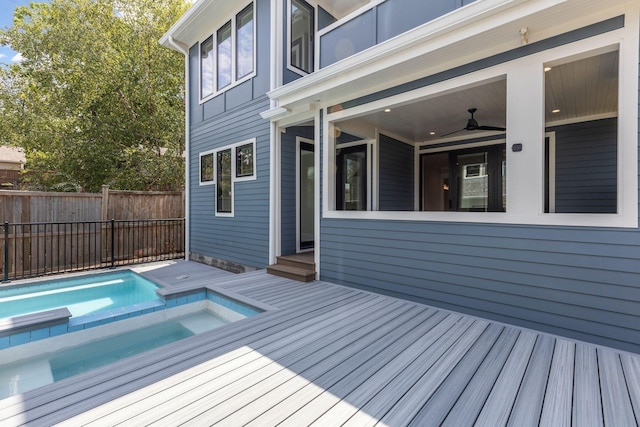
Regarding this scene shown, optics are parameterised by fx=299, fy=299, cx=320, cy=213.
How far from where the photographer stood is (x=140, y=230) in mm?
7609

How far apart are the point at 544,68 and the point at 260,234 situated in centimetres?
459

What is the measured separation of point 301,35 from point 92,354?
588 cm

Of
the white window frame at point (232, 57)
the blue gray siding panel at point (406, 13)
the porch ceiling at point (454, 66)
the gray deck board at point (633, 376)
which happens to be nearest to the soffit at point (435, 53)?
the porch ceiling at point (454, 66)

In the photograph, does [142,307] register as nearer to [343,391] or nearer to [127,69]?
[343,391]

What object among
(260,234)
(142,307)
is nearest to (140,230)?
(260,234)

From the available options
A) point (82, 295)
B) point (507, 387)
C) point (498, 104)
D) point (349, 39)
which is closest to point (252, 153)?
point (349, 39)

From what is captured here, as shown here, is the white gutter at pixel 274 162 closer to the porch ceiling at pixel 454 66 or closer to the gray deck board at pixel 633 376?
the porch ceiling at pixel 454 66

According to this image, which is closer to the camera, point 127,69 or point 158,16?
point 127,69

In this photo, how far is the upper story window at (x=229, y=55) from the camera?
233 inches

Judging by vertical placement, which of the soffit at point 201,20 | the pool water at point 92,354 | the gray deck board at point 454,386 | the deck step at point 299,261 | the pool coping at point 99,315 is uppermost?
the soffit at point 201,20

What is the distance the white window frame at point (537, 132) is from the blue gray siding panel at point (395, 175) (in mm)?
2442

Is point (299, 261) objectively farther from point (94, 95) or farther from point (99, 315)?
point (94, 95)

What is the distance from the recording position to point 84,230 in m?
6.65

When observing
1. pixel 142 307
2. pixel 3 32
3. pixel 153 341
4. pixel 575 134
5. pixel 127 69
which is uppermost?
pixel 3 32
